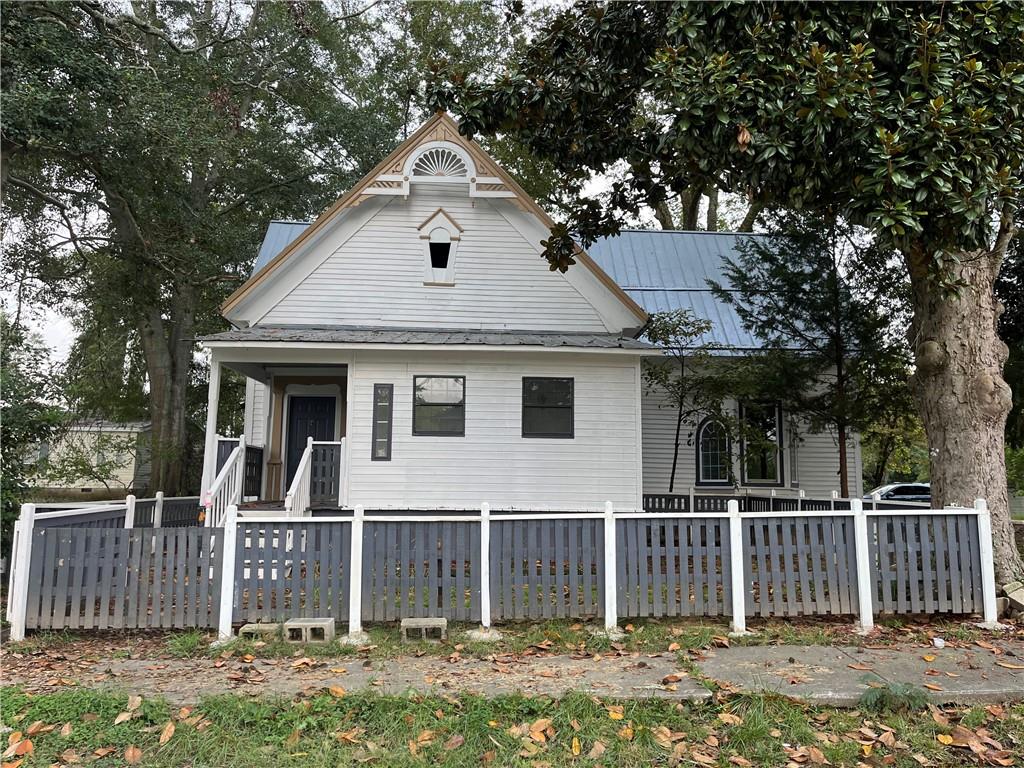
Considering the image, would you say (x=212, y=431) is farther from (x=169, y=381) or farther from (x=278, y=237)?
(x=169, y=381)

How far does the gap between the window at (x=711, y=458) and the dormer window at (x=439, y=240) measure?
7.42 m

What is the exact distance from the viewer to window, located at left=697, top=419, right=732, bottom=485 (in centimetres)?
1591

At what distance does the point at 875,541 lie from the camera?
7176 millimetres

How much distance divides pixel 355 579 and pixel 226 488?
4.56 meters

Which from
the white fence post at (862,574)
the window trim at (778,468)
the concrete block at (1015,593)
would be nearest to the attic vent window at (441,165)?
the window trim at (778,468)

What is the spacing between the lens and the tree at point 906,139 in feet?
20.9

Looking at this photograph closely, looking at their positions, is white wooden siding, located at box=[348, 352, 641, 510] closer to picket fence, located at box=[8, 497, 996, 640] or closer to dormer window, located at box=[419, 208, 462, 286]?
dormer window, located at box=[419, 208, 462, 286]

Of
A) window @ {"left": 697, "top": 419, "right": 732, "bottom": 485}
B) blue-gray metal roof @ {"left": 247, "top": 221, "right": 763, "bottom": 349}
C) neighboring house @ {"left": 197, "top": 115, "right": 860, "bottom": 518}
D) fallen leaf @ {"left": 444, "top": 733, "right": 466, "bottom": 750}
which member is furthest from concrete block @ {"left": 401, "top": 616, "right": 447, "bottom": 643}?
blue-gray metal roof @ {"left": 247, "top": 221, "right": 763, "bottom": 349}

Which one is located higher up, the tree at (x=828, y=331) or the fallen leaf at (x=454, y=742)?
the tree at (x=828, y=331)

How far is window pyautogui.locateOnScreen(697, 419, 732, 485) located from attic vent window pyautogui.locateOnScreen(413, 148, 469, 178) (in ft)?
27.3

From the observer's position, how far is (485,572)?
7000mm

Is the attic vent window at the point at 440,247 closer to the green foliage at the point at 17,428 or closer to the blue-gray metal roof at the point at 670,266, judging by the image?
the blue-gray metal roof at the point at 670,266

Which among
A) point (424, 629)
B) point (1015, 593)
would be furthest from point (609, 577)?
point (1015, 593)

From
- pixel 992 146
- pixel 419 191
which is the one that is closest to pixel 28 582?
pixel 419 191
